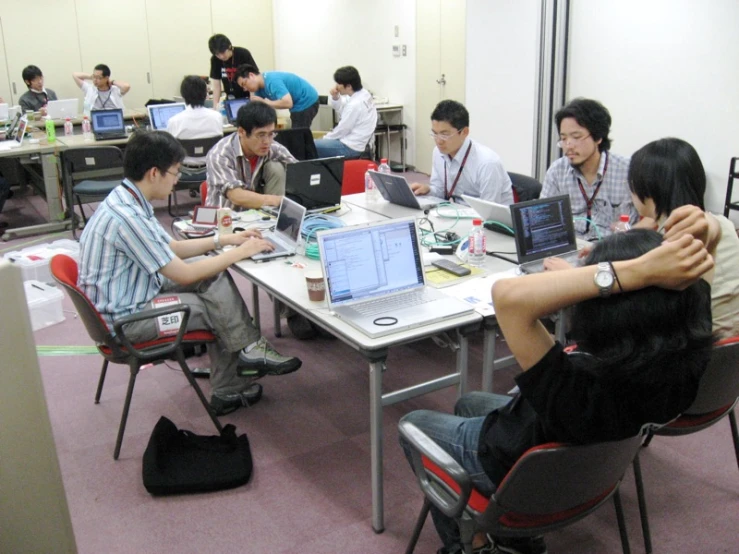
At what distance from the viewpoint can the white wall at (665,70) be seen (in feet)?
14.2

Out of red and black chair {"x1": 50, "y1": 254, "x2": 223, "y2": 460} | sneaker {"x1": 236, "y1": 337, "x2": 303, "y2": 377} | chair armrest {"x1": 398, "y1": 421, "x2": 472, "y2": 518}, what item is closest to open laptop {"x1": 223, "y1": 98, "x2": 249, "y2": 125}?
sneaker {"x1": 236, "y1": 337, "x2": 303, "y2": 377}

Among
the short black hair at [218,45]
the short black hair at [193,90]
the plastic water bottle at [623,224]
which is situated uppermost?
the short black hair at [218,45]

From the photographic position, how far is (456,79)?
7145 millimetres

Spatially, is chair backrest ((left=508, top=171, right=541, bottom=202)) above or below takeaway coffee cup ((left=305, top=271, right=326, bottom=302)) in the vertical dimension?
above

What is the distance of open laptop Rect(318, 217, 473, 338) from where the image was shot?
91.0 inches

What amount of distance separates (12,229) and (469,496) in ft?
17.6

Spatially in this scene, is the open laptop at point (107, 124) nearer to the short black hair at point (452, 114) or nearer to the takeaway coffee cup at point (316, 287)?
the short black hair at point (452, 114)

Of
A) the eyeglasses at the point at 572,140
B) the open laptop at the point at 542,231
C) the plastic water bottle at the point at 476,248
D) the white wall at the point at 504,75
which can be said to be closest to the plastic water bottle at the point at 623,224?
the open laptop at the point at 542,231

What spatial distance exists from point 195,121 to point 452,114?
9.85 ft

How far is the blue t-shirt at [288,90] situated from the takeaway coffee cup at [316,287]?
451 cm

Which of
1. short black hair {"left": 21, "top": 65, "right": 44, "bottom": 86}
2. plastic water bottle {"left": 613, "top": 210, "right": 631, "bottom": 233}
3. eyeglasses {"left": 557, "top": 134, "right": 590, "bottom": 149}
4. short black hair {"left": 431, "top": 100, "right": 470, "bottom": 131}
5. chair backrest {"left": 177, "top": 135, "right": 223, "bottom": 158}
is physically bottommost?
plastic water bottle {"left": 613, "top": 210, "right": 631, "bottom": 233}

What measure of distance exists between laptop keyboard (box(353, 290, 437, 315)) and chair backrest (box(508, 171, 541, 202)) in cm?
158

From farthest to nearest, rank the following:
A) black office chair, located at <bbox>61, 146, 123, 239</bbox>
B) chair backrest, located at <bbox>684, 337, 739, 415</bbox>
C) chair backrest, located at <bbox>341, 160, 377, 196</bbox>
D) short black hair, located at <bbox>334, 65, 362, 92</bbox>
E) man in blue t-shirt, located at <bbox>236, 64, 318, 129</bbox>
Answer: man in blue t-shirt, located at <bbox>236, 64, 318, 129</bbox>, short black hair, located at <bbox>334, 65, 362, 92</bbox>, black office chair, located at <bbox>61, 146, 123, 239</bbox>, chair backrest, located at <bbox>341, 160, 377, 196</bbox>, chair backrest, located at <bbox>684, 337, 739, 415</bbox>

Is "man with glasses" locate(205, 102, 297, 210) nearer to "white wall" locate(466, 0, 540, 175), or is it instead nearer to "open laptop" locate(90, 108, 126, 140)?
"white wall" locate(466, 0, 540, 175)
